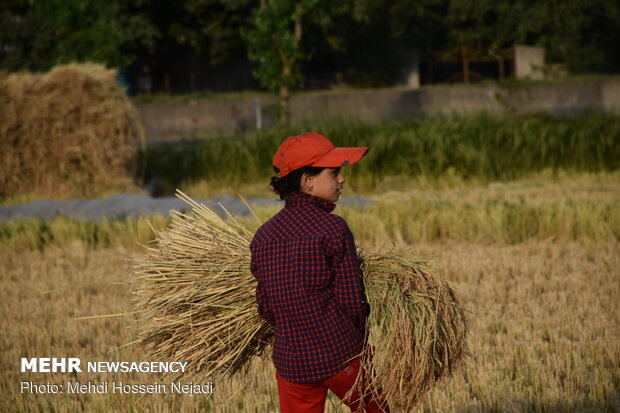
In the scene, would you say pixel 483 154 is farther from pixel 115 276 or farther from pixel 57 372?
pixel 57 372

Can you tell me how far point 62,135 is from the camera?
1223 centimetres

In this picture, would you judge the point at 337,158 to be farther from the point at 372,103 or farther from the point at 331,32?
the point at 331,32

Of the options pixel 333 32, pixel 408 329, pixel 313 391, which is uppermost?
pixel 333 32

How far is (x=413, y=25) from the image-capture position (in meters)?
32.2

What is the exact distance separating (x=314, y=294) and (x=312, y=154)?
0.52 meters

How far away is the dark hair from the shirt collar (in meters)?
0.03

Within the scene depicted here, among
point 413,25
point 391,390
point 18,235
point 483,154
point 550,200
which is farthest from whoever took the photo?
point 413,25

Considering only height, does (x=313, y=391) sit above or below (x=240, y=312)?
below

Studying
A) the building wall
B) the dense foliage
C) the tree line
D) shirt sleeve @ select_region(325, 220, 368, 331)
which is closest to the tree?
the tree line

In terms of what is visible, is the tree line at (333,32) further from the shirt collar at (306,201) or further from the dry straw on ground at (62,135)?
the shirt collar at (306,201)

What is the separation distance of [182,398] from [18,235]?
215 inches

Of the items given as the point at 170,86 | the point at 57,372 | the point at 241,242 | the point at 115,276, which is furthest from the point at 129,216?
the point at 170,86

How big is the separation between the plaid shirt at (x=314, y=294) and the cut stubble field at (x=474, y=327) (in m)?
0.64

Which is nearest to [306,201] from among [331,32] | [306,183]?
[306,183]
